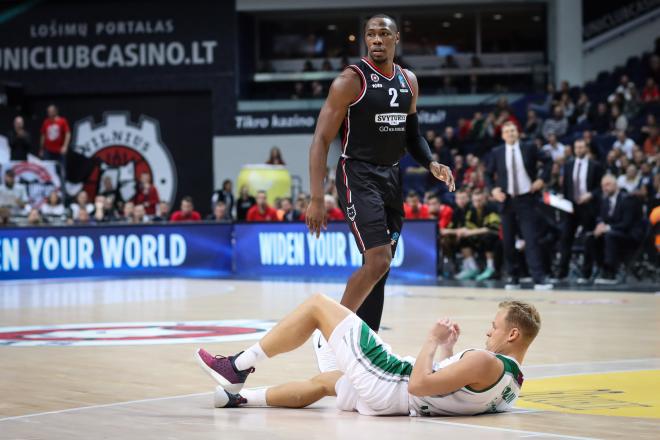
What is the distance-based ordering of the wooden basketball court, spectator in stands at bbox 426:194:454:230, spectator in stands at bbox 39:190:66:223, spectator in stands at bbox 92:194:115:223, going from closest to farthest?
1. the wooden basketball court
2. spectator in stands at bbox 426:194:454:230
3. spectator in stands at bbox 39:190:66:223
4. spectator in stands at bbox 92:194:115:223

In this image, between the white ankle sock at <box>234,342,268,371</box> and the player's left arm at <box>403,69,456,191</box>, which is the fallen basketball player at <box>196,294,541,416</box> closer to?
the white ankle sock at <box>234,342,268,371</box>

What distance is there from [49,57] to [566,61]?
1330cm

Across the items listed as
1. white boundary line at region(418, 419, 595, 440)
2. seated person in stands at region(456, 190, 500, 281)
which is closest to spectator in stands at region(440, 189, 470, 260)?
seated person in stands at region(456, 190, 500, 281)

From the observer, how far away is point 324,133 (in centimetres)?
700

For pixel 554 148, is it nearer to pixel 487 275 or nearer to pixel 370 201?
pixel 487 275

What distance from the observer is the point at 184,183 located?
31.0m

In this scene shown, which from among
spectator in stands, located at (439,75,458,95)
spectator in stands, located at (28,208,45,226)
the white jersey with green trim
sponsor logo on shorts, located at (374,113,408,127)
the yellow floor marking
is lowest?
the yellow floor marking

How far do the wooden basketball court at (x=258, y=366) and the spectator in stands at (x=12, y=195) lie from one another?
6808 mm

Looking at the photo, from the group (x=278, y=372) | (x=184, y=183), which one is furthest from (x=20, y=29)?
(x=278, y=372)

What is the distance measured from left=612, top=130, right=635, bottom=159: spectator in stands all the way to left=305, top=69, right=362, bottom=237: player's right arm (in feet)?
47.9

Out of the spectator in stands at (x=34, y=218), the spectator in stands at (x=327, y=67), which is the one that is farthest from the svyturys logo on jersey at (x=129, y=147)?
the spectator in stands at (x=34, y=218)

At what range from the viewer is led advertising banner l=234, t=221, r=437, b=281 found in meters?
18.3

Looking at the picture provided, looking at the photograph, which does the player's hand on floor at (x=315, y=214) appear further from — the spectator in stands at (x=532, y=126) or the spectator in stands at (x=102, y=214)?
the spectator in stands at (x=532, y=126)

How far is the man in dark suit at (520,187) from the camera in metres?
15.7
